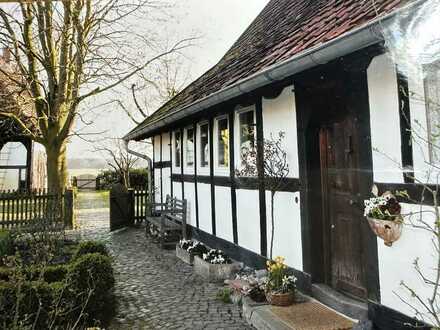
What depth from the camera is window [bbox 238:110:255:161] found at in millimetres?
6404

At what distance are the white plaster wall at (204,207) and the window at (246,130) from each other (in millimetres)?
1891

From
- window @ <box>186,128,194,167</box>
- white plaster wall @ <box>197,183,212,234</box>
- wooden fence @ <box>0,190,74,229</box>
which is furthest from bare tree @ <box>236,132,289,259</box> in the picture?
wooden fence @ <box>0,190,74,229</box>

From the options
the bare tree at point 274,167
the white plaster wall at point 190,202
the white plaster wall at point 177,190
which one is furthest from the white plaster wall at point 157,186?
the bare tree at point 274,167

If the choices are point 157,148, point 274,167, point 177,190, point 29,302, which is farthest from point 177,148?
point 29,302

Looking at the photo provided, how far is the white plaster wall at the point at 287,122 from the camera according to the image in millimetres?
5188

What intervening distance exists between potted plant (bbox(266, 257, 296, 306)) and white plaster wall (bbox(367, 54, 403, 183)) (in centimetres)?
167

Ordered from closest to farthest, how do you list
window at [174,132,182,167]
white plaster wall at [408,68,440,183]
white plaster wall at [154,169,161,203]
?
white plaster wall at [408,68,440,183] → window at [174,132,182,167] → white plaster wall at [154,169,161,203]

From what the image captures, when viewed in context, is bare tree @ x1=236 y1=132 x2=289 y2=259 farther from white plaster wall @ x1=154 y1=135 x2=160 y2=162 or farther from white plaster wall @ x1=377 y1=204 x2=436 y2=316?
white plaster wall @ x1=154 y1=135 x2=160 y2=162

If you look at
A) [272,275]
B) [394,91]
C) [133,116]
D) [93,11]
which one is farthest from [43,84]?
[133,116]

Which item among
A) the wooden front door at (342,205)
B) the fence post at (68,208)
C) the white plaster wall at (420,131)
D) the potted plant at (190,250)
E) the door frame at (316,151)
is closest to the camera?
the white plaster wall at (420,131)

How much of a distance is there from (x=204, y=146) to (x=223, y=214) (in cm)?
191

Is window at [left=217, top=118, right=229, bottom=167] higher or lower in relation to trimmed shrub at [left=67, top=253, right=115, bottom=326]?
higher

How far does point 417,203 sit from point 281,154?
2.36m

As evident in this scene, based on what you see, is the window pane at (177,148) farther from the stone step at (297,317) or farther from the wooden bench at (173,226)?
the stone step at (297,317)
